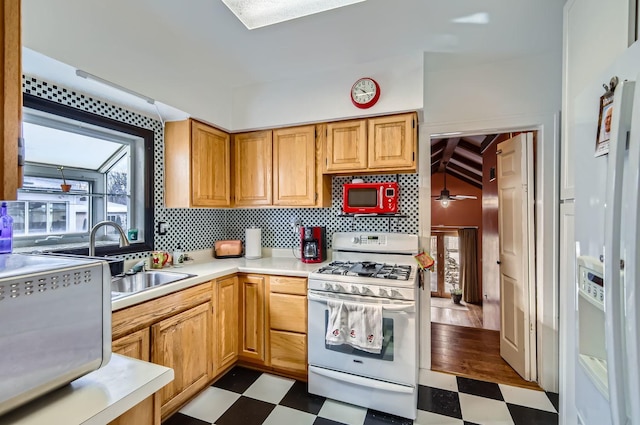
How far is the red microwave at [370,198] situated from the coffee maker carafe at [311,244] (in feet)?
1.16

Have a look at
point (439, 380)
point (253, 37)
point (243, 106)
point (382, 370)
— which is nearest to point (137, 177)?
point (243, 106)

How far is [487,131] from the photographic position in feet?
7.53

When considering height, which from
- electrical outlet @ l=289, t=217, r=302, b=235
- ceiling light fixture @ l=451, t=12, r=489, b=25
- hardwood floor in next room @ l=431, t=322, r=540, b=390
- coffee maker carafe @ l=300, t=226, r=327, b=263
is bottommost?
hardwood floor in next room @ l=431, t=322, r=540, b=390

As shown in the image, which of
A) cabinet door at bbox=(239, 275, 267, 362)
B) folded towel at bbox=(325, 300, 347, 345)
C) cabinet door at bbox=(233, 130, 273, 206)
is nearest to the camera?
folded towel at bbox=(325, 300, 347, 345)

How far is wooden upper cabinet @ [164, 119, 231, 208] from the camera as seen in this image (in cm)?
235

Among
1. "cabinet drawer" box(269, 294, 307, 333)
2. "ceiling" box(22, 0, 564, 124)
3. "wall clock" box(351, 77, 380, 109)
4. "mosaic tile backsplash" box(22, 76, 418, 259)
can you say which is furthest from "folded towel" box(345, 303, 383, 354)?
"ceiling" box(22, 0, 564, 124)

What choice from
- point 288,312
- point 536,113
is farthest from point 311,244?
point 536,113

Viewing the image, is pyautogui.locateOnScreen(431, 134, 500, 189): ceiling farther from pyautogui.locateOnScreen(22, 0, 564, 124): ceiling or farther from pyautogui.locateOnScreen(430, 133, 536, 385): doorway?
pyautogui.locateOnScreen(22, 0, 564, 124): ceiling

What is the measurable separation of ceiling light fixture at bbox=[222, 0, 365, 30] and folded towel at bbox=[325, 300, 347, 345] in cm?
181

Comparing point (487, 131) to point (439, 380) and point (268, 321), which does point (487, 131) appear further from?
point (268, 321)

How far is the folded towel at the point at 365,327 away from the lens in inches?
72.9

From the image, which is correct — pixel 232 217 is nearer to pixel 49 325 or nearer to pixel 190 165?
pixel 190 165

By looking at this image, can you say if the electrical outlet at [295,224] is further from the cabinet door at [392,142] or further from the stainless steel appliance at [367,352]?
the cabinet door at [392,142]

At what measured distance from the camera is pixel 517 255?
2.36 meters
